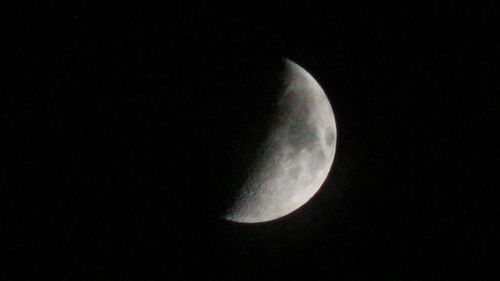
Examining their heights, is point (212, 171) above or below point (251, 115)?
below

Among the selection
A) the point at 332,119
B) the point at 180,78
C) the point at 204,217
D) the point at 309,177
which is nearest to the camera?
the point at 180,78

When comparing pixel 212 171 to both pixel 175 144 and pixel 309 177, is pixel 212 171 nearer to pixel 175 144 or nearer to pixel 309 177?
pixel 175 144

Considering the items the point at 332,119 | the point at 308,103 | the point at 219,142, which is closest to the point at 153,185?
the point at 219,142

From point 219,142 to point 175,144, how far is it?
0.30 meters

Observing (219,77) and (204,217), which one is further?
(204,217)

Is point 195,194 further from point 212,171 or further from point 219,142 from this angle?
point 219,142

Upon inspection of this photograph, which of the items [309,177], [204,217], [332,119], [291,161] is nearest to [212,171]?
[204,217]

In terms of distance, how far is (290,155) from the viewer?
11.0ft

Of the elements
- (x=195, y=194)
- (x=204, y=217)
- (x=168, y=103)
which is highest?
(x=168, y=103)

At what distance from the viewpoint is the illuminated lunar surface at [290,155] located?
10.7 feet

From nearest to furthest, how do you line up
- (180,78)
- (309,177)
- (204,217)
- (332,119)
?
(180,78), (204,217), (309,177), (332,119)

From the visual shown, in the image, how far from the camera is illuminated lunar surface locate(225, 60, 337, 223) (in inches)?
129

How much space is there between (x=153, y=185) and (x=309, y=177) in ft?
4.11

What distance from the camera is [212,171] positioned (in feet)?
10.1
